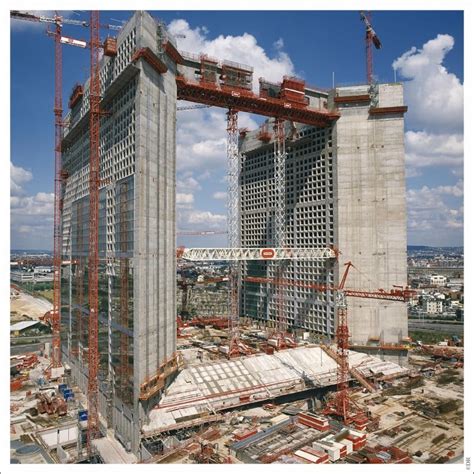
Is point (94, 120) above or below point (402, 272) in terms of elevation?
above

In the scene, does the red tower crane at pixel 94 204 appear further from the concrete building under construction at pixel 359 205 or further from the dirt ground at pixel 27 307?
the dirt ground at pixel 27 307

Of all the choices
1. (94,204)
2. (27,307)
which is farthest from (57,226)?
(27,307)

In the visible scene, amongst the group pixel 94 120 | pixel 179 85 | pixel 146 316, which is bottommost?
pixel 146 316

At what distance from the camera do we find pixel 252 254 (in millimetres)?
69562

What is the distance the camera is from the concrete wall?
71.8 metres

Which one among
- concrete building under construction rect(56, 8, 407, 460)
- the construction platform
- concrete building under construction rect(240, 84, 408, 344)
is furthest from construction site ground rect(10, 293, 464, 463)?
concrete building under construction rect(240, 84, 408, 344)

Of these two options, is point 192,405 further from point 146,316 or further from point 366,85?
point 366,85

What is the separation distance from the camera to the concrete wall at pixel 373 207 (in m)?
71.8

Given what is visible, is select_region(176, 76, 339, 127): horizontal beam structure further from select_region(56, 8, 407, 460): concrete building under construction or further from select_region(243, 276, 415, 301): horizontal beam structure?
select_region(243, 276, 415, 301): horizontal beam structure

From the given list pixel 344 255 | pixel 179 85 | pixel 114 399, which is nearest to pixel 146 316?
pixel 114 399

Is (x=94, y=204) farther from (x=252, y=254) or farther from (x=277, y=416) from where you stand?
(x=277, y=416)

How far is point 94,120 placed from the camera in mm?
51969

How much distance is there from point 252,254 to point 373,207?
22517 millimetres

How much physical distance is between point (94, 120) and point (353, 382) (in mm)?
50651
